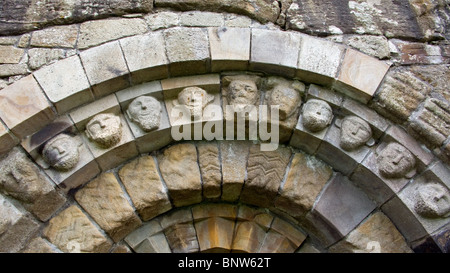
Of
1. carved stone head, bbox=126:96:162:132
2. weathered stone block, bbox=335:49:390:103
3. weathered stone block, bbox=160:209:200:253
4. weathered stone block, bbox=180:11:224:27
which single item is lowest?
weathered stone block, bbox=160:209:200:253

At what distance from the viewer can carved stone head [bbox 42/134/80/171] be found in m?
3.25

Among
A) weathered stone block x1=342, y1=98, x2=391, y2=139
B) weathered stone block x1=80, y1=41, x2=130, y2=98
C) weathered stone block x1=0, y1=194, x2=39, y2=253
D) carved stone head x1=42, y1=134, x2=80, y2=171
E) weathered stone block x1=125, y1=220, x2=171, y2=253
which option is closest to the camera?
weathered stone block x1=0, y1=194, x2=39, y2=253

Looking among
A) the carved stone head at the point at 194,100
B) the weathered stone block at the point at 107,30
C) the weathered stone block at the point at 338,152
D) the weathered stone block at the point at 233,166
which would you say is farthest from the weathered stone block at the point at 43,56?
the weathered stone block at the point at 338,152

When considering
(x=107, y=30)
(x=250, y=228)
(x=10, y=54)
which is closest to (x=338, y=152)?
(x=250, y=228)

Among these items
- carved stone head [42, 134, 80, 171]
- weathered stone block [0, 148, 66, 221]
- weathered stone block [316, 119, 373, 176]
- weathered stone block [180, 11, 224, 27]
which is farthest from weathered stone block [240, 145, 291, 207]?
weathered stone block [0, 148, 66, 221]

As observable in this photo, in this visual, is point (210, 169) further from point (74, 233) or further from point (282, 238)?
point (74, 233)

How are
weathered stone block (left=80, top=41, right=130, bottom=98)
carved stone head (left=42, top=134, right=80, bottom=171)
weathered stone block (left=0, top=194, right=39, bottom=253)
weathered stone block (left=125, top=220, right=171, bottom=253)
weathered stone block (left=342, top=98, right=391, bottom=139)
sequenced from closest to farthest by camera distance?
weathered stone block (left=0, top=194, right=39, bottom=253) → carved stone head (left=42, top=134, right=80, bottom=171) → weathered stone block (left=80, top=41, right=130, bottom=98) → weathered stone block (left=342, top=98, right=391, bottom=139) → weathered stone block (left=125, top=220, right=171, bottom=253)

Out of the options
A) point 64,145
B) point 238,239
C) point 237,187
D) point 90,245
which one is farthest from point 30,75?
point 238,239

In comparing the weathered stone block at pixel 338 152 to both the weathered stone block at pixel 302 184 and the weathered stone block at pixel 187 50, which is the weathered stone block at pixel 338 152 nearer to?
the weathered stone block at pixel 302 184

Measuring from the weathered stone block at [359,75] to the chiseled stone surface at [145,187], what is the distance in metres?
1.43

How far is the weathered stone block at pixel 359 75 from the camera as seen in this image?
3465mm

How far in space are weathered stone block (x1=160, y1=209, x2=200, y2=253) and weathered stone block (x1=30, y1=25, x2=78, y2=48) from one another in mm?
1417

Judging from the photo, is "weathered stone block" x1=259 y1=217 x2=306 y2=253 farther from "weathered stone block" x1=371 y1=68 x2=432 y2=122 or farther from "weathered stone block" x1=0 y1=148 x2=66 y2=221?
"weathered stone block" x1=0 y1=148 x2=66 y2=221
